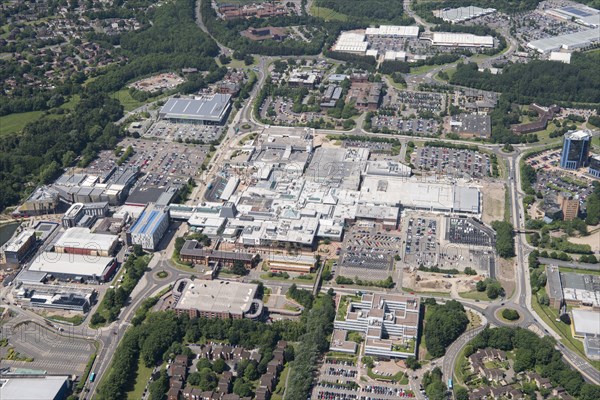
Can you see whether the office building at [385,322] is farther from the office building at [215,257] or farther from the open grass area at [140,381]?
the open grass area at [140,381]

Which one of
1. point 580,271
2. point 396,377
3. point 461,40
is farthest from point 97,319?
point 461,40

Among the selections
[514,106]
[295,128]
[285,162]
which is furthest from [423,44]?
[285,162]

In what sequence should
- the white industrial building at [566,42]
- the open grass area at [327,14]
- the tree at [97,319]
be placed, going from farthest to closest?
the open grass area at [327,14]
the white industrial building at [566,42]
the tree at [97,319]

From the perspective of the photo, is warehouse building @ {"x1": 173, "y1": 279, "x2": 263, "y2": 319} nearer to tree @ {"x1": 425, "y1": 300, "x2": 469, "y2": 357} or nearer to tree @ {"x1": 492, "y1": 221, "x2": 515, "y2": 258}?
tree @ {"x1": 425, "y1": 300, "x2": 469, "y2": 357}

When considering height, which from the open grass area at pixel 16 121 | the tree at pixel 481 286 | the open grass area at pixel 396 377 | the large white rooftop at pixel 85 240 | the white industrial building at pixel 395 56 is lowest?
the white industrial building at pixel 395 56

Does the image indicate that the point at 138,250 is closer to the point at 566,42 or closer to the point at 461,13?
the point at 566,42

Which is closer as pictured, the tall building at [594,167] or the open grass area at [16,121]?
the tall building at [594,167]

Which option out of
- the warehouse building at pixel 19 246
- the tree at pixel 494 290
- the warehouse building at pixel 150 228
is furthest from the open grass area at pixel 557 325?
the warehouse building at pixel 19 246
